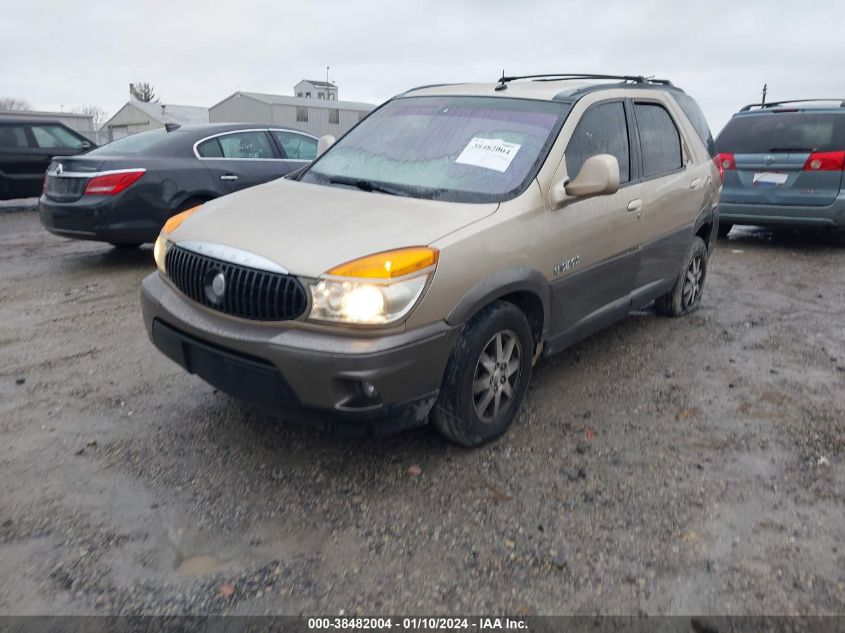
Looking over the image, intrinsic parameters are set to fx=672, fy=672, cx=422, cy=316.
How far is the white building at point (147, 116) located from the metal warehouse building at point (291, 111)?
3796 millimetres

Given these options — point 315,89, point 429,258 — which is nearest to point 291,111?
point 315,89

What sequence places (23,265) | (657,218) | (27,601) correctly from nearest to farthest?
(27,601) → (657,218) → (23,265)

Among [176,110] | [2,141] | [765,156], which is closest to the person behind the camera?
[765,156]

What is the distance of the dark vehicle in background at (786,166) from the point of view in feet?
25.7

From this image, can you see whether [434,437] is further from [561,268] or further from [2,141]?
[2,141]

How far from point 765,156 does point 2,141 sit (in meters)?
11.6

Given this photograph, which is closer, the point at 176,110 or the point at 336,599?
the point at 336,599

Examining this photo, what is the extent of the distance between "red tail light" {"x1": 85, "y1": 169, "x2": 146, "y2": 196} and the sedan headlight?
4.73 m

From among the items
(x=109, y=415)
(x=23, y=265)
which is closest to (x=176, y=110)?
(x=23, y=265)

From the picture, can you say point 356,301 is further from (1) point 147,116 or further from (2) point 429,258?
(1) point 147,116

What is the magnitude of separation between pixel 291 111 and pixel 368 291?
41271 mm

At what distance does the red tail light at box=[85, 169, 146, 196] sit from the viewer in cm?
658

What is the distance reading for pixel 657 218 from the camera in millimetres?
4527

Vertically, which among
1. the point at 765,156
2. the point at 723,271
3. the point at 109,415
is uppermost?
the point at 765,156
